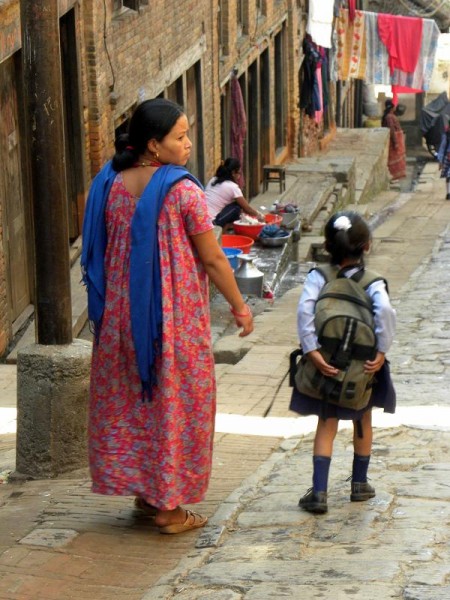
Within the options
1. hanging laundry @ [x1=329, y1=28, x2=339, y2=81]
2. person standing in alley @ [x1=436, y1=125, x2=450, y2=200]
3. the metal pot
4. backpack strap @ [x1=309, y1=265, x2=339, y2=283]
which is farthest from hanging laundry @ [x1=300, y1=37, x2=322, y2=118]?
backpack strap @ [x1=309, y1=265, x2=339, y2=283]

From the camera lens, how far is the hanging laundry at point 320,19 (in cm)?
2356

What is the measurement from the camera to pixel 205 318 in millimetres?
4852

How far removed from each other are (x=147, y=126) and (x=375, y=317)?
1.21 meters

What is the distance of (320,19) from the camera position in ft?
77.9

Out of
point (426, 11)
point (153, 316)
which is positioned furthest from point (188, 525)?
point (426, 11)

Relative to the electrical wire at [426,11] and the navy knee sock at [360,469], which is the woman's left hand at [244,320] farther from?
the electrical wire at [426,11]

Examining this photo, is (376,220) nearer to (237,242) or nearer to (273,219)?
(273,219)

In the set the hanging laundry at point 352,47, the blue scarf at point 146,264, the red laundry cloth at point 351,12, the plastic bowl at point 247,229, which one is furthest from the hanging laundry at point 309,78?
the blue scarf at point 146,264

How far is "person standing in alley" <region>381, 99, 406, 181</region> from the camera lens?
29812 mm

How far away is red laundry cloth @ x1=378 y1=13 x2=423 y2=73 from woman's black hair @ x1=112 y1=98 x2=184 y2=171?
21.2 meters

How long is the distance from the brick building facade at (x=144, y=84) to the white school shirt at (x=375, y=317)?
180 inches

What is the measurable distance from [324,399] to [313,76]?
19.6 metres

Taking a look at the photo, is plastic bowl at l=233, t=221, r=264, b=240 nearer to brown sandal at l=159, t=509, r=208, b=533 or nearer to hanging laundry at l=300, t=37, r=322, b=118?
hanging laundry at l=300, t=37, r=322, b=118

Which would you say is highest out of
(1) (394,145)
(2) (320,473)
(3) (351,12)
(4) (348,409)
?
(4) (348,409)
